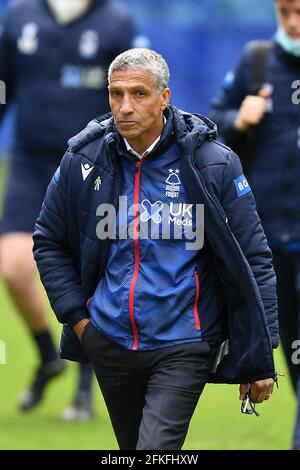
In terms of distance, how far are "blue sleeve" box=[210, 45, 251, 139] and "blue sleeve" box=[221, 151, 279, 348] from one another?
1.77 m

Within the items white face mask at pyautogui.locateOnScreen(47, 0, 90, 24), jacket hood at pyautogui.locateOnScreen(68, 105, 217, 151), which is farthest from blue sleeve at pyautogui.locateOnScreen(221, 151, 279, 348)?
white face mask at pyautogui.locateOnScreen(47, 0, 90, 24)

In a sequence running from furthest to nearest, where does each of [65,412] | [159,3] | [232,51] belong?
[159,3], [232,51], [65,412]

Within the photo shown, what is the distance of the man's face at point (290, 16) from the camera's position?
7.52m

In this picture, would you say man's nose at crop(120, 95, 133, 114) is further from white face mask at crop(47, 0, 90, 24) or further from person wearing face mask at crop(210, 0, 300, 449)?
white face mask at crop(47, 0, 90, 24)

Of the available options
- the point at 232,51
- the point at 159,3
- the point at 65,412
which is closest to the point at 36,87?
the point at 65,412

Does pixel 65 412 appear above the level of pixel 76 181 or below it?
below

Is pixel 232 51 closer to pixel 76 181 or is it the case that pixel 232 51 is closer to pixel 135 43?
pixel 135 43

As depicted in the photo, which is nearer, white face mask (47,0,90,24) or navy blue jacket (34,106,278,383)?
navy blue jacket (34,106,278,383)

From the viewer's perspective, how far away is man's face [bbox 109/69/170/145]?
579 centimetres

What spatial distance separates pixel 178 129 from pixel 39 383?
4.01m

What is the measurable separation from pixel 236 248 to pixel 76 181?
73cm

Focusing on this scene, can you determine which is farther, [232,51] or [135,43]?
[232,51]

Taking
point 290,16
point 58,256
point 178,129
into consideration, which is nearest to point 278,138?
point 290,16

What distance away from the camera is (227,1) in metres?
23.7
